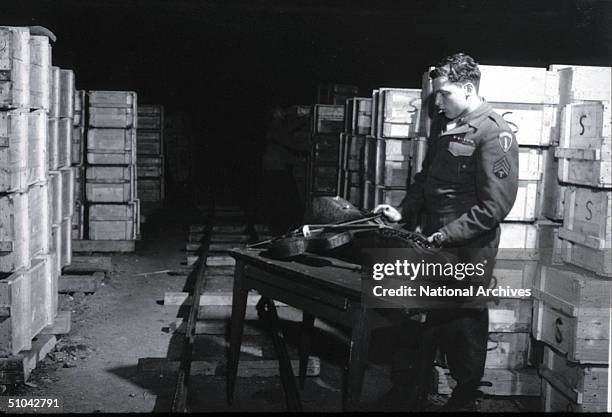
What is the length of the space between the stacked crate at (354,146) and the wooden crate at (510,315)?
4.37 meters

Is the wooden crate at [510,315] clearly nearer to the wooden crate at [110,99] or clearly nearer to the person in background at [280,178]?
the wooden crate at [110,99]

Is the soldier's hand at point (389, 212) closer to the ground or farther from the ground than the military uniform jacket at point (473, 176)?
closer to the ground

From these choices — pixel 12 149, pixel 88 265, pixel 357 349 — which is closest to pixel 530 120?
pixel 357 349

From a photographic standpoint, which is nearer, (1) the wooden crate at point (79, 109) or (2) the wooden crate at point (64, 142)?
(2) the wooden crate at point (64, 142)

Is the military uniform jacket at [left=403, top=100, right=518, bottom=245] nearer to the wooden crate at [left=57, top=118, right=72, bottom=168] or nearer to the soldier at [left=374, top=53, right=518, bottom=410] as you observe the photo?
the soldier at [left=374, top=53, right=518, bottom=410]

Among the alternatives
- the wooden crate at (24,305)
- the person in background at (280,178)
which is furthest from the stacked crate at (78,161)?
the wooden crate at (24,305)

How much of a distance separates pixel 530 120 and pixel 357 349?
2.25 m

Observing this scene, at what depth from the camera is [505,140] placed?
149 inches

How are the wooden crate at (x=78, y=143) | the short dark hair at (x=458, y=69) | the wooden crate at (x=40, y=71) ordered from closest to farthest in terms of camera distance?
the short dark hair at (x=458, y=69) → the wooden crate at (x=40, y=71) → the wooden crate at (x=78, y=143)

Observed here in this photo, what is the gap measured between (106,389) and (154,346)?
1.08 m

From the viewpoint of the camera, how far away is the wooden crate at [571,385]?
4199 millimetres

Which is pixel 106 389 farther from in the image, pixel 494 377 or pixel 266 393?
pixel 494 377

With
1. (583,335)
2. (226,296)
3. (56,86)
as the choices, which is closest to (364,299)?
(583,335)

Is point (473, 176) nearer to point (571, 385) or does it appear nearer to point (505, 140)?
point (505, 140)
